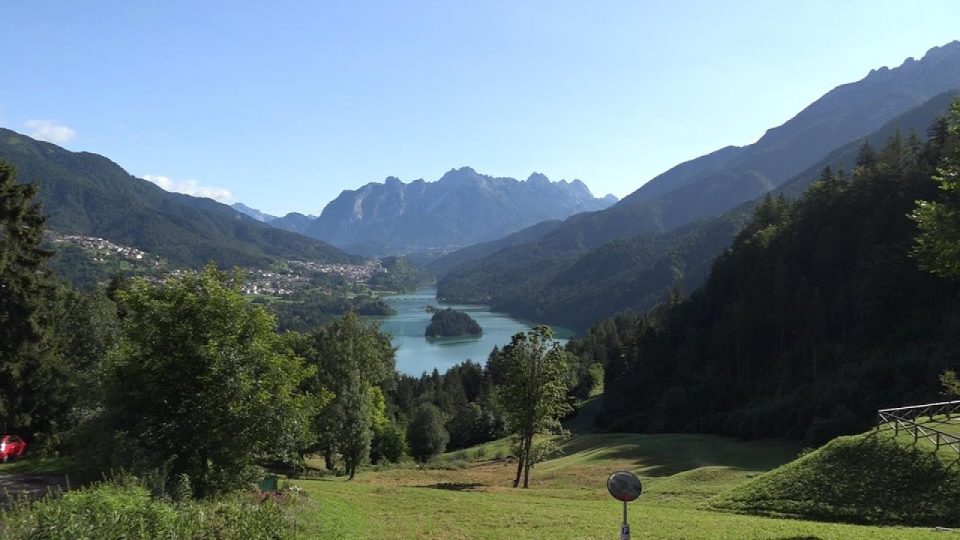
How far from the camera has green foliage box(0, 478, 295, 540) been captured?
9.14 m

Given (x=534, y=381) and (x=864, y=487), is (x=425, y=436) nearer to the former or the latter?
(x=534, y=381)

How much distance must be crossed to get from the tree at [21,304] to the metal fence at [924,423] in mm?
42125

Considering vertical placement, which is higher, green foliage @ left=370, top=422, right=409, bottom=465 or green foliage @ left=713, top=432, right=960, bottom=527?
green foliage @ left=713, top=432, right=960, bottom=527

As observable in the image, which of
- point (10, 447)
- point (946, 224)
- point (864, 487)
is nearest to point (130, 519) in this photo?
point (946, 224)

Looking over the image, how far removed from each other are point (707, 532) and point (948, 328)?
44.8 metres

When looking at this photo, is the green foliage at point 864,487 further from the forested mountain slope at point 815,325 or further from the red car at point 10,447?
the red car at point 10,447

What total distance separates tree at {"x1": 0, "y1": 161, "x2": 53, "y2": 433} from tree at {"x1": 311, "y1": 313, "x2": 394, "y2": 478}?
661 inches

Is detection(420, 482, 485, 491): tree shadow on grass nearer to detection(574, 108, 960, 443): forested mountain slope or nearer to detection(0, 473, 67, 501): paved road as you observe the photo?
detection(0, 473, 67, 501): paved road

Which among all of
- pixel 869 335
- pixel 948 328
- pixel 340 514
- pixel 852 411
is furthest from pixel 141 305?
pixel 869 335

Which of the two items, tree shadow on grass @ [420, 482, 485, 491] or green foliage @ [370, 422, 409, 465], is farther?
green foliage @ [370, 422, 409, 465]

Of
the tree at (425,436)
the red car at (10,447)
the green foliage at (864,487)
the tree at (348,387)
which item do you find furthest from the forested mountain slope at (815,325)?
the red car at (10,447)

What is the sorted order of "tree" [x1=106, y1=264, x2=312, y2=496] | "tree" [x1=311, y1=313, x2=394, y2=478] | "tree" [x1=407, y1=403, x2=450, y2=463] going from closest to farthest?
1. "tree" [x1=106, y1=264, x2=312, y2=496]
2. "tree" [x1=311, y1=313, x2=394, y2=478]
3. "tree" [x1=407, y1=403, x2=450, y2=463]

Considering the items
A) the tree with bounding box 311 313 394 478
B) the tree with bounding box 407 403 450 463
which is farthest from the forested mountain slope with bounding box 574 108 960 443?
the tree with bounding box 311 313 394 478

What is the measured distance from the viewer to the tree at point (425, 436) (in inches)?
2608
